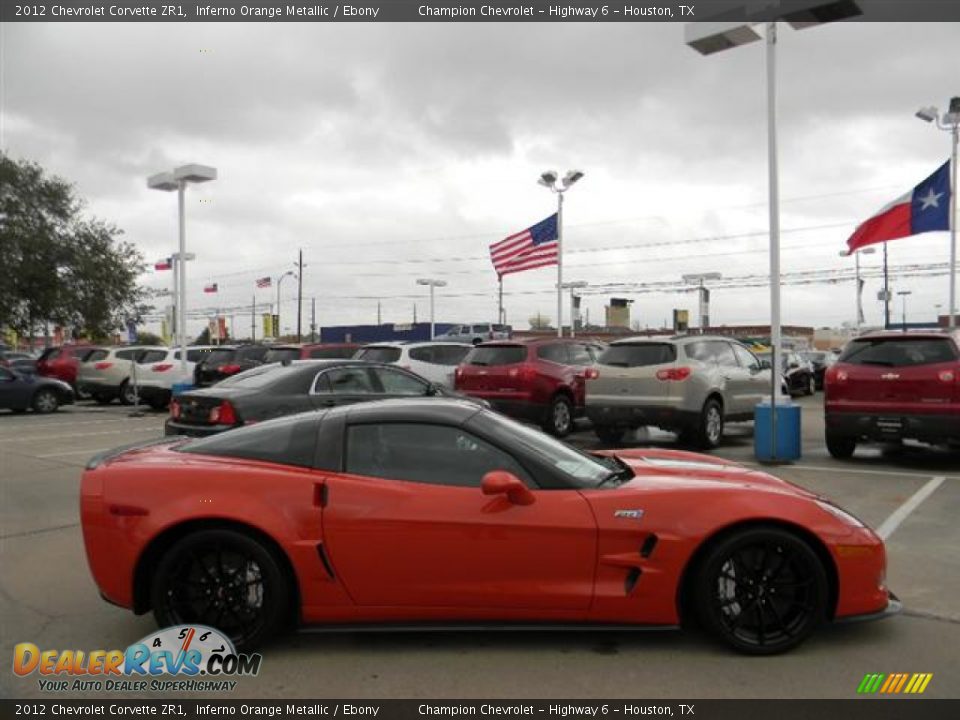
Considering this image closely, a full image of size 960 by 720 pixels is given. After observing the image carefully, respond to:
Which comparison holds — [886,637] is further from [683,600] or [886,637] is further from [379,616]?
[379,616]

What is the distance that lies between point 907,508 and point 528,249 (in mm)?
17230

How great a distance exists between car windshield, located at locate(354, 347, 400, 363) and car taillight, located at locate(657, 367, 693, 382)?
6.20 metres

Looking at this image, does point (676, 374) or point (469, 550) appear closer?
point (469, 550)

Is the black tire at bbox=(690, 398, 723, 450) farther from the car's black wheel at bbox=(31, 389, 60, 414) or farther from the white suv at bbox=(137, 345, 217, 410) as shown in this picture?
the car's black wheel at bbox=(31, 389, 60, 414)

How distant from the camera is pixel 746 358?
1257cm

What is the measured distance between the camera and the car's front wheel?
19672 millimetres

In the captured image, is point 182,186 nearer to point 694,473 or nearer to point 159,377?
point 159,377

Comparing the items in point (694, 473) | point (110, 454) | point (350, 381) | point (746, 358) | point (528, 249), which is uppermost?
point (528, 249)

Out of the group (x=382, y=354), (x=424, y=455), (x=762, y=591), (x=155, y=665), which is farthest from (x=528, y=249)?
(x=155, y=665)

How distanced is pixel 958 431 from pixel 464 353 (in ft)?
30.9

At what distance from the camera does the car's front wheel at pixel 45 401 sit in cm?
1967

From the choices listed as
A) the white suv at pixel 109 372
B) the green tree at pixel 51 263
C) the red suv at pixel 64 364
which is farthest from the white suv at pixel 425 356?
the green tree at pixel 51 263

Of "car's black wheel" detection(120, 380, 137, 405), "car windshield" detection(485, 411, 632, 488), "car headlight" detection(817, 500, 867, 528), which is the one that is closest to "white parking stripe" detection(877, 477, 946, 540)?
"car headlight" detection(817, 500, 867, 528)

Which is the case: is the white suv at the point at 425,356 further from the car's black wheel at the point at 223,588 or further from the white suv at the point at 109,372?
the car's black wheel at the point at 223,588
